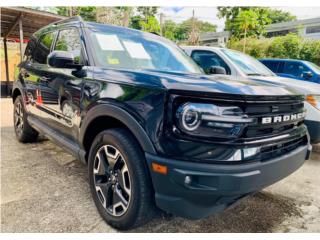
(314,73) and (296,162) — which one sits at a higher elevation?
(314,73)

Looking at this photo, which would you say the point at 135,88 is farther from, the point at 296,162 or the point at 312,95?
the point at 312,95

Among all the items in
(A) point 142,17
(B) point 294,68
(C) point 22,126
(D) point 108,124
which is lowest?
(C) point 22,126

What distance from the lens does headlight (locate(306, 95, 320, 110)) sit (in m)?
4.01

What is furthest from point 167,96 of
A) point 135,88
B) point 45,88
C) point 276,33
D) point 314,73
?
point 276,33

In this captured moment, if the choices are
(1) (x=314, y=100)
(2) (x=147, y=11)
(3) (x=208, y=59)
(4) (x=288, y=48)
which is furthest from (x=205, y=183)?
(2) (x=147, y=11)

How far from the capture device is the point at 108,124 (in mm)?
2510

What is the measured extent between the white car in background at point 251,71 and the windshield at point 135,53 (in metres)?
0.72

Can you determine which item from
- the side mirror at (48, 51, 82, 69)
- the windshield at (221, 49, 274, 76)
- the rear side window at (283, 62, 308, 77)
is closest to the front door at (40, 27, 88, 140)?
the side mirror at (48, 51, 82, 69)

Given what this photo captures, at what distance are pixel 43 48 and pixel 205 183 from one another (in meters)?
3.28

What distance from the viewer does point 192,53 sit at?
5887mm

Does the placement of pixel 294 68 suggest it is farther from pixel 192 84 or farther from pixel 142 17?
pixel 142 17

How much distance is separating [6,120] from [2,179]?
398 centimetres

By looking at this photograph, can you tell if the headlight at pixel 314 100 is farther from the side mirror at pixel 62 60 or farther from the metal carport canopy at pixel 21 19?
the metal carport canopy at pixel 21 19

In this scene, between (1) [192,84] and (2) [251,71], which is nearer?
(1) [192,84]
